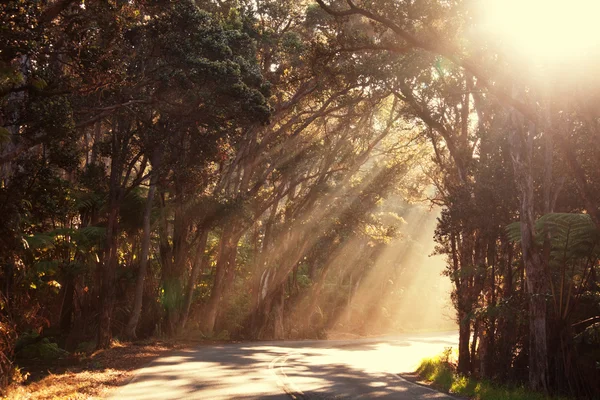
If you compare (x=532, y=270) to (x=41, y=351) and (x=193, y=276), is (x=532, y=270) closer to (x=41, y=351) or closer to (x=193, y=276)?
(x=41, y=351)

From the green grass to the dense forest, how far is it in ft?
3.03

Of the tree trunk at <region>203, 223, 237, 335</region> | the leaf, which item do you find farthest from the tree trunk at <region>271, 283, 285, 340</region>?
the leaf

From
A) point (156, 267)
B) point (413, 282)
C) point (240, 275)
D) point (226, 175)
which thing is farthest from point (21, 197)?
point (413, 282)

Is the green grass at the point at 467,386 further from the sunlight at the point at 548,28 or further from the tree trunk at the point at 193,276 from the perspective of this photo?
the tree trunk at the point at 193,276

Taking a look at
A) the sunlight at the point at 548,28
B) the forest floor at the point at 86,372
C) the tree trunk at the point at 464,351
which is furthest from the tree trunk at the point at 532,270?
the forest floor at the point at 86,372

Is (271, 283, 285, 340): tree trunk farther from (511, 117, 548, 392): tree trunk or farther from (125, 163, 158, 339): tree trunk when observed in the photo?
(511, 117, 548, 392): tree trunk

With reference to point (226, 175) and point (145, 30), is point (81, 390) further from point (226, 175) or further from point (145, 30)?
point (226, 175)

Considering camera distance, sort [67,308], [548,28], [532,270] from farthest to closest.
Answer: [67,308]
[532,270]
[548,28]

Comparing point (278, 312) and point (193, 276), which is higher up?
point (193, 276)

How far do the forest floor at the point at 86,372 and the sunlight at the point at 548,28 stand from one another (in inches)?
402

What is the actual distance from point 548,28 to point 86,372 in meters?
12.6

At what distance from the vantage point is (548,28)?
12.7 m

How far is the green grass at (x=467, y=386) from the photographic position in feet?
47.2

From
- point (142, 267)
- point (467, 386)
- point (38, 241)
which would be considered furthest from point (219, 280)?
point (467, 386)
